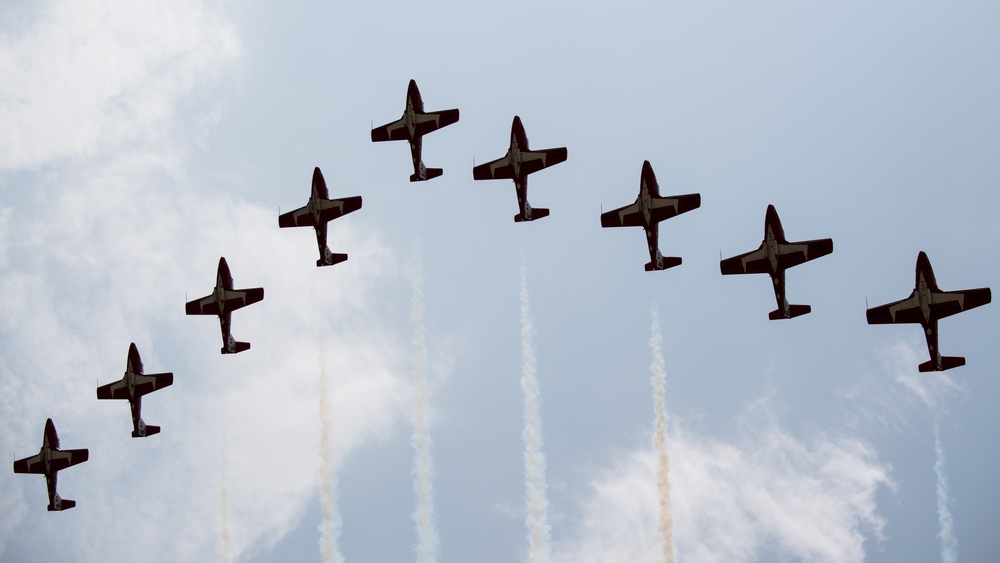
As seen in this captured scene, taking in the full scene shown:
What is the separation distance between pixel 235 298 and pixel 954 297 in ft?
235

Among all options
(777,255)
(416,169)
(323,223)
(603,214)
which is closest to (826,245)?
(777,255)

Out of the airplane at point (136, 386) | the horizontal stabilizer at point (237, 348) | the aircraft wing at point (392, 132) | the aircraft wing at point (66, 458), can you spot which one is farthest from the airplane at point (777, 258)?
the aircraft wing at point (66, 458)

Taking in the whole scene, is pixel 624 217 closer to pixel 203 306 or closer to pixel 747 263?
pixel 747 263

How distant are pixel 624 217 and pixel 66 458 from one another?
75.1 m

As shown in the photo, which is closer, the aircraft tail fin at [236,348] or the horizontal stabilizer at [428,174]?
the horizontal stabilizer at [428,174]

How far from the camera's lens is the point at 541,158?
4692 inches

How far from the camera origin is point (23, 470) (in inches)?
5802

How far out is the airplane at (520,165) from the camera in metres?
119

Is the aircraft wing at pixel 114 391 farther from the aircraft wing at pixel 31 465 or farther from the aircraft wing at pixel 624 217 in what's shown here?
the aircraft wing at pixel 624 217

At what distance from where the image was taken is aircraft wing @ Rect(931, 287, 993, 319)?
109m

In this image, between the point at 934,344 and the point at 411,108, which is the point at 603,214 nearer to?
the point at 411,108

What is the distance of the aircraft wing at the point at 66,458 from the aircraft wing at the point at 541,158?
6658 cm

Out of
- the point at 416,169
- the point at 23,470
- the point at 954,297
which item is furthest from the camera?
the point at 23,470

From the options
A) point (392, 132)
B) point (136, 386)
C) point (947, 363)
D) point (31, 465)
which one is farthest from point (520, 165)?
point (31, 465)
